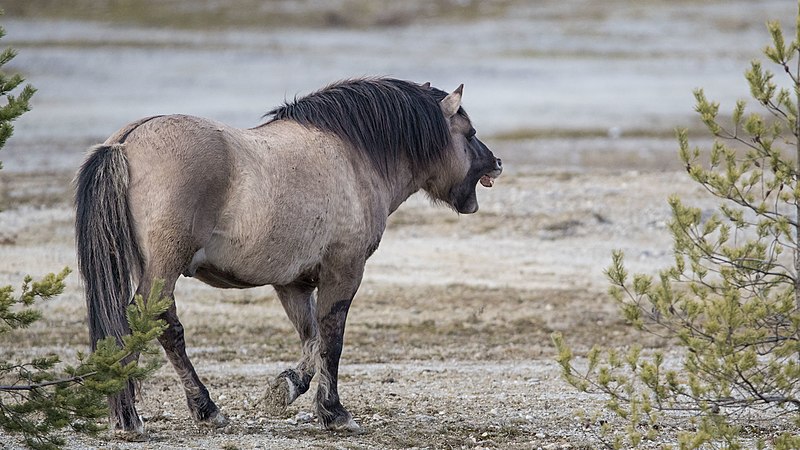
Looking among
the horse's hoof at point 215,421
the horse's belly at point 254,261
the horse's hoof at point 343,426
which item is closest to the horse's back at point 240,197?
the horse's belly at point 254,261

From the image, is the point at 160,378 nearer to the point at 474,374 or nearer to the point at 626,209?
the point at 474,374

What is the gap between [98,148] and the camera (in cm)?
624

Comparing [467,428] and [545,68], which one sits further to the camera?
[545,68]

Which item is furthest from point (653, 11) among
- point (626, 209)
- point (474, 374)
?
point (474, 374)

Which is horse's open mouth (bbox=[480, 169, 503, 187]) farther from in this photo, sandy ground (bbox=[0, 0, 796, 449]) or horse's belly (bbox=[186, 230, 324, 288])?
horse's belly (bbox=[186, 230, 324, 288])

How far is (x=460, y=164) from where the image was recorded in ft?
25.7

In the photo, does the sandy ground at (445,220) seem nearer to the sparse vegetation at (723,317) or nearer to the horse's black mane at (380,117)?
the sparse vegetation at (723,317)

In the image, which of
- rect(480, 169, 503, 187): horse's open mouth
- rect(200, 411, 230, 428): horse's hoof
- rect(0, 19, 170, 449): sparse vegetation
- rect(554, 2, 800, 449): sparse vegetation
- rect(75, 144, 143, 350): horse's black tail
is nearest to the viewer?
rect(0, 19, 170, 449): sparse vegetation

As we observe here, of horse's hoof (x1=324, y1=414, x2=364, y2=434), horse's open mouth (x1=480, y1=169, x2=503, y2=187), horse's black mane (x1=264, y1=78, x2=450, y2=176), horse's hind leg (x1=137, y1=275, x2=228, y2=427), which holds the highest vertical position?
horse's black mane (x1=264, y1=78, x2=450, y2=176)

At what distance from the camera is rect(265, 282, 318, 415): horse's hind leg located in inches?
270

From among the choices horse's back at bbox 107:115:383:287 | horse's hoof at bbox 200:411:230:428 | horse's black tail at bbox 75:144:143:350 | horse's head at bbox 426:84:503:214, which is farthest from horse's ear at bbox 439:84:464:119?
horse's hoof at bbox 200:411:230:428

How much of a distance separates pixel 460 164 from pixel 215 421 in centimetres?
247

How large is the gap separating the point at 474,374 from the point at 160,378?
7.83ft

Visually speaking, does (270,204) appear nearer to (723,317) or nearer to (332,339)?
(332,339)
